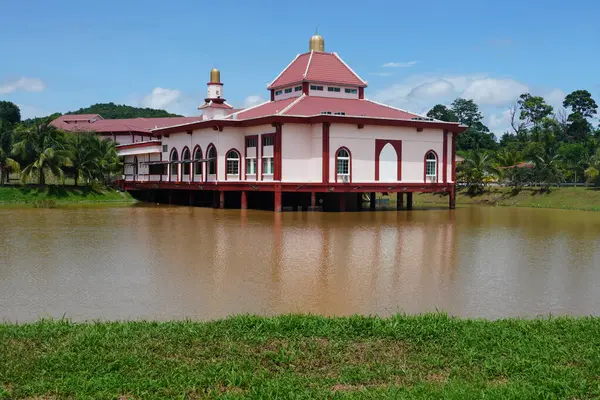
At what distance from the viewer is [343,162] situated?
3609 cm

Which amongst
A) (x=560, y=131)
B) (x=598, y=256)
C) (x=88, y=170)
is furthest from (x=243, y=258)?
(x=560, y=131)

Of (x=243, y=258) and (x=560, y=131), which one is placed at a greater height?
(x=560, y=131)

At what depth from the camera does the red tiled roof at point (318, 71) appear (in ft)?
134

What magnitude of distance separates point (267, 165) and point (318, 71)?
25.0ft

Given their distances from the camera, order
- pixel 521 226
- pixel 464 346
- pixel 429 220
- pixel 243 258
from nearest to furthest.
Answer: pixel 464 346 → pixel 243 258 → pixel 521 226 → pixel 429 220

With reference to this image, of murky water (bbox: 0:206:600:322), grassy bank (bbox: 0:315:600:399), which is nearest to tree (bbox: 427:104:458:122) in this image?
murky water (bbox: 0:206:600:322)

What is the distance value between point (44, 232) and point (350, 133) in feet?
59.8

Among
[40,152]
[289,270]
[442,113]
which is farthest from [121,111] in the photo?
[289,270]

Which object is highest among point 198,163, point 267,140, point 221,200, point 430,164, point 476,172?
point 267,140

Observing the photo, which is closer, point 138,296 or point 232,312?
point 232,312

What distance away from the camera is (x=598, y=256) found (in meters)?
17.3

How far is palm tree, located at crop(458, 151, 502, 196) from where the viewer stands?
51.0m

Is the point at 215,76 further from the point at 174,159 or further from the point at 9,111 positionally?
the point at 9,111

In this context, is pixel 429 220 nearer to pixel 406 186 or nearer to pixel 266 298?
pixel 406 186
